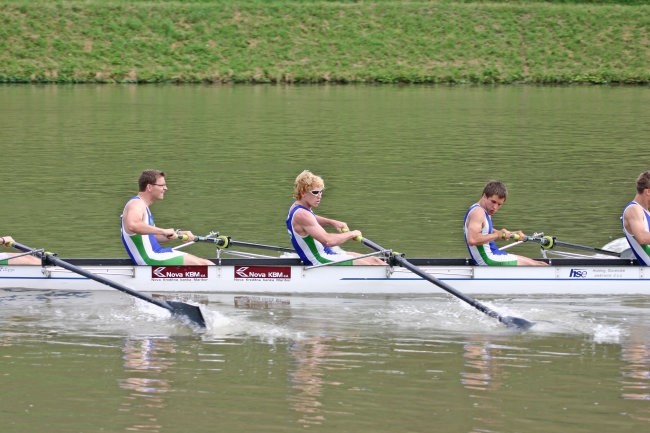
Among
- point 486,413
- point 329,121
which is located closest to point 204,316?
point 486,413

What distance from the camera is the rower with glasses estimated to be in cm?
1684

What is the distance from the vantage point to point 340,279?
56.5ft

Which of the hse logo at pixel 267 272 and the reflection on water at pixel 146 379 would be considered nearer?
the reflection on water at pixel 146 379

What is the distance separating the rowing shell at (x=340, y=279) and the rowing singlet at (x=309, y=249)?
0.18m

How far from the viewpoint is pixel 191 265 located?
17172 millimetres

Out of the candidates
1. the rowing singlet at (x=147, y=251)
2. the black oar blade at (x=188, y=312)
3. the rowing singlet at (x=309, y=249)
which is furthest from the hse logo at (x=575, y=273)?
the rowing singlet at (x=147, y=251)

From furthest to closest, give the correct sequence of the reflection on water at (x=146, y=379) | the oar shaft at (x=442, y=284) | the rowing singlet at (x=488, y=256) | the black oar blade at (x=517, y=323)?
the rowing singlet at (x=488, y=256) → the oar shaft at (x=442, y=284) → the black oar blade at (x=517, y=323) → the reflection on water at (x=146, y=379)

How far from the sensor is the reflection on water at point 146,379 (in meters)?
11.7

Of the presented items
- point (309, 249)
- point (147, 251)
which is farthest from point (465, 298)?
point (147, 251)

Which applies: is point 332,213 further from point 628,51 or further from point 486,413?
point 628,51

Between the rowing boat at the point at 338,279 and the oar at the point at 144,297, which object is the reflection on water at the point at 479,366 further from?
the oar at the point at 144,297

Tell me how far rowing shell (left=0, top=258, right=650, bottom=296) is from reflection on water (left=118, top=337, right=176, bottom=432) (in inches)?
93.5

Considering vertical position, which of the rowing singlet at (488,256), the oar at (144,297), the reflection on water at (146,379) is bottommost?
the reflection on water at (146,379)

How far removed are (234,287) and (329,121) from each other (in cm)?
2453
